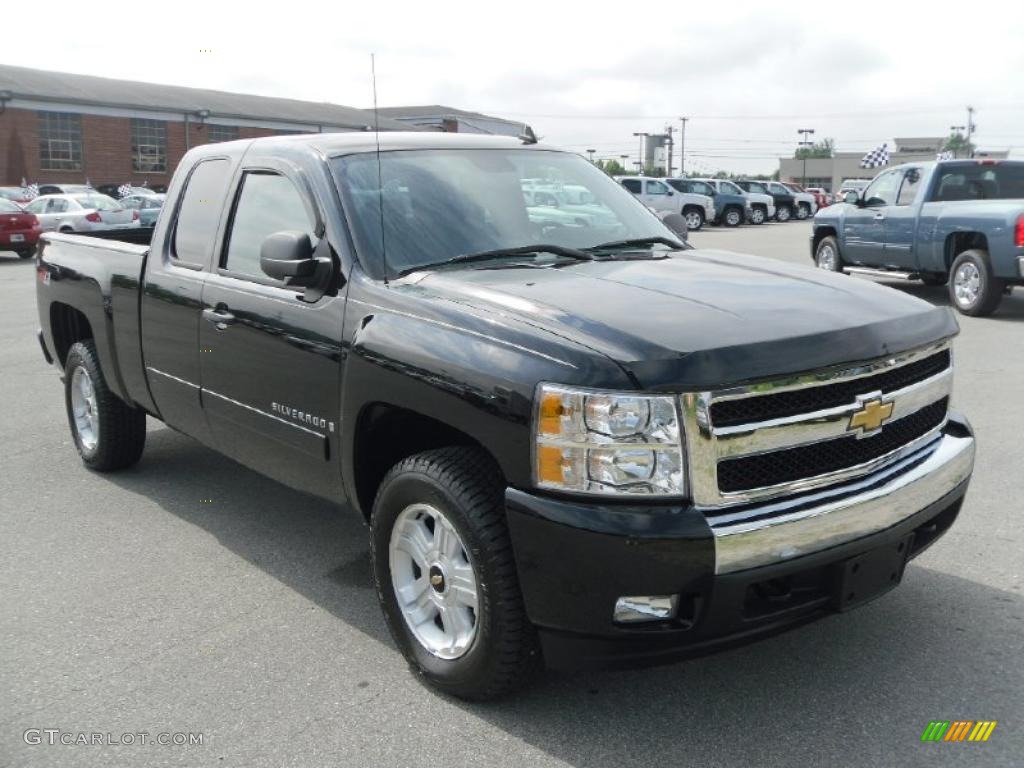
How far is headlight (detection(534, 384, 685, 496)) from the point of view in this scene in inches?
112

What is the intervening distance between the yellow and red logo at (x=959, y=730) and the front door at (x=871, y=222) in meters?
11.7

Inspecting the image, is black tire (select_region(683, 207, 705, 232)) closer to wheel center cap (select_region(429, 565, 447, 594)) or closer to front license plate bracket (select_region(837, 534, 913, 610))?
front license plate bracket (select_region(837, 534, 913, 610))

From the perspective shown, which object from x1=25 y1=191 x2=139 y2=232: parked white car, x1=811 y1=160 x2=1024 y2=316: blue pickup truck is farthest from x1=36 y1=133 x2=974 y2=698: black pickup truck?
x1=25 y1=191 x2=139 y2=232: parked white car

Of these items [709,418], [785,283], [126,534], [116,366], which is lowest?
[126,534]

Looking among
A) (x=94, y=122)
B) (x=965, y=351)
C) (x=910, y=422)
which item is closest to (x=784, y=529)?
(x=910, y=422)

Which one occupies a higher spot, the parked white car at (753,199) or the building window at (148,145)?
the building window at (148,145)

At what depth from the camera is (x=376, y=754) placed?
3055 mm

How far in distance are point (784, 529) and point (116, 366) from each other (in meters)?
4.00

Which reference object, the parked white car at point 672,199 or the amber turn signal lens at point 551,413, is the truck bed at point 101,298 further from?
the parked white car at point 672,199

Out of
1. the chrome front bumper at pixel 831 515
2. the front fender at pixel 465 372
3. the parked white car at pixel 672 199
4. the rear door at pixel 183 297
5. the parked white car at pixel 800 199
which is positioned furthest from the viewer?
the parked white car at pixel 800 199

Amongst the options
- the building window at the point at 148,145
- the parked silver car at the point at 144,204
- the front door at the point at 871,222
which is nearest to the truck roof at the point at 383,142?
the front door at the point at 871,222

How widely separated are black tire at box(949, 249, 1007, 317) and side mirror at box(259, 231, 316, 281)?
10.4m

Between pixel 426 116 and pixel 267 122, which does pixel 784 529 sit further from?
pixel 426 116

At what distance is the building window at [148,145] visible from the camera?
50562 millimetres
